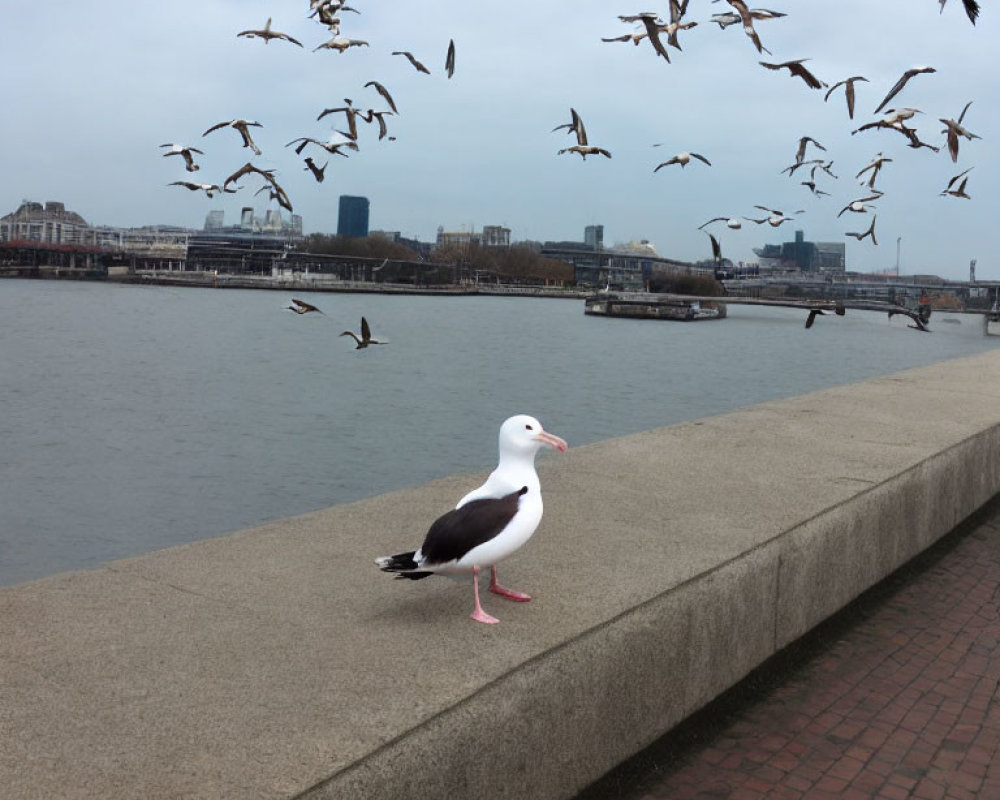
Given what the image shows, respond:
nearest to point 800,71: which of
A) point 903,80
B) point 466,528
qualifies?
point 903,80

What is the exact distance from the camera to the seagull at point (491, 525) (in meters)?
3.65

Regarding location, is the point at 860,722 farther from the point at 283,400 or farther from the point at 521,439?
the point at 283,400

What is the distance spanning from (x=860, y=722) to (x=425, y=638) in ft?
6.71

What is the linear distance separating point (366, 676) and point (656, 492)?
288cm

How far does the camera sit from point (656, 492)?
5863 mm

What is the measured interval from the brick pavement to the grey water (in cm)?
169

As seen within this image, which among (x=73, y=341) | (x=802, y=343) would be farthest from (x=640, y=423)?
(x=802, y=343)

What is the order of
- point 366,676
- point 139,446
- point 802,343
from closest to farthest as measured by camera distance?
point 366,676
point 139,446
point 802,343

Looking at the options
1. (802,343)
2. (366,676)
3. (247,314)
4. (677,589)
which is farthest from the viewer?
(247,314)

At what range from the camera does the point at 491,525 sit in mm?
3730

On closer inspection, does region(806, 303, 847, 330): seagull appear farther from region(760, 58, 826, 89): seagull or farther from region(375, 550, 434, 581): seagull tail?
region(375, 550, 434, 581): seagull tail

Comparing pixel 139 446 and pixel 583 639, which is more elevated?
pixel 583 639

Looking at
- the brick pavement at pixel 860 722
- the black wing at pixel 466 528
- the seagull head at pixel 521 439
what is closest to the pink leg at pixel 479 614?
the black wing at pixel 466 528

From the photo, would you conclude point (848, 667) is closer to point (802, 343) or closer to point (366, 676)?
point (366, 676)
